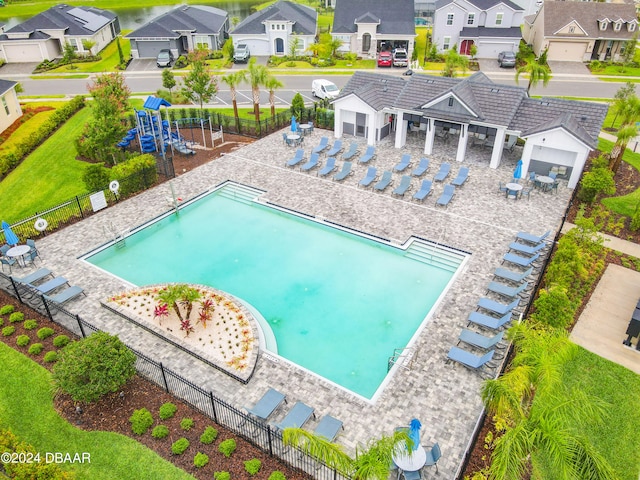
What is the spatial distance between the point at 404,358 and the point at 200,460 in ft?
23.2

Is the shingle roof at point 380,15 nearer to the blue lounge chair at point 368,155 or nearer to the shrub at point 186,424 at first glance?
the blue lounge chair at point 368,155

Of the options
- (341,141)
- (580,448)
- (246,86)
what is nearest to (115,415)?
(580,448)

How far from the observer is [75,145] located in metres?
30.6

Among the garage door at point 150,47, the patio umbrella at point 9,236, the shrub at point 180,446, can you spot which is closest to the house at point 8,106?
A: the patio umbrella at point 9,236

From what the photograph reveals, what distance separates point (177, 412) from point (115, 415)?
1.82 meters

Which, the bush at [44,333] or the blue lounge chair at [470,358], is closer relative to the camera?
the blue lounge chair at [470,358]

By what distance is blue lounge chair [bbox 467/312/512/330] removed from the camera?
16.5m

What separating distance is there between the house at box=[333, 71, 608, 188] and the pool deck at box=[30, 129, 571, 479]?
52.8 inches

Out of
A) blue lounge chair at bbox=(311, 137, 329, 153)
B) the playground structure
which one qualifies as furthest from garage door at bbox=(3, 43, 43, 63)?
blue lounge chair at bbox=(311, 137, 329, 153)

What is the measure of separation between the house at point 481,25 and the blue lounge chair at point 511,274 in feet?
145

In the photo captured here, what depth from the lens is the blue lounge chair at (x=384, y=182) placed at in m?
25.6

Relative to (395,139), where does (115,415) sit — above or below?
below

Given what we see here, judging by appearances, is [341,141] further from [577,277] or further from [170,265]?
[577,277]

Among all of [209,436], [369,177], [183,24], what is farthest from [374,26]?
[209,436]
